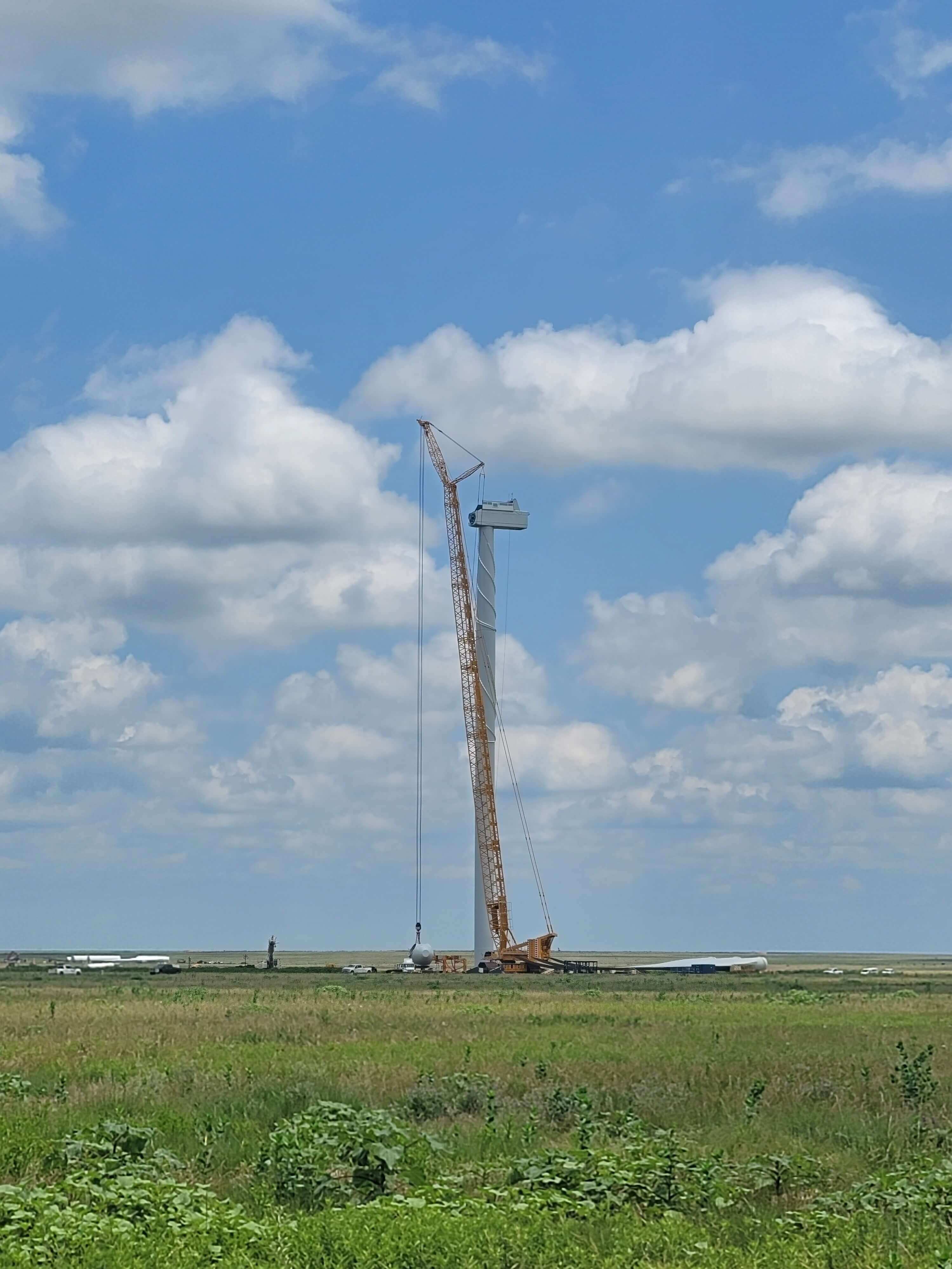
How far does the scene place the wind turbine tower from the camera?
128 m

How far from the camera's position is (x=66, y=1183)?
15.7 meters

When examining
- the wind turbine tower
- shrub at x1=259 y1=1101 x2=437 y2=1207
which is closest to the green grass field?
shrub at x1=259 y1=1101 x2=437 y2=1207

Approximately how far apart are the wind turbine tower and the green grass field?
85933mm

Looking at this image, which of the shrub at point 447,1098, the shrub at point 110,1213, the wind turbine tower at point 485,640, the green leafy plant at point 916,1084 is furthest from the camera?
the wind turbine tower at point 485,640

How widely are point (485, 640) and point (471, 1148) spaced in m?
110

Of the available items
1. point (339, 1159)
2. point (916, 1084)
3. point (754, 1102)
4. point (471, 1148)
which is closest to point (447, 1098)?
point (754, 1102)

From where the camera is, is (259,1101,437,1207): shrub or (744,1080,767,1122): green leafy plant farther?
(744,1080,767,1122): green leafy plant

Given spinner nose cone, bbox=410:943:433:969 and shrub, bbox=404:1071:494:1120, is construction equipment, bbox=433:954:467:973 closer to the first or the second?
spinner nose cone, bbox=410:943:433:969

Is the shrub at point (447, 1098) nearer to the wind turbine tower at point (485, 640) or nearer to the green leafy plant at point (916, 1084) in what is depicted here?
the green leafy plant at point (916, 1084)

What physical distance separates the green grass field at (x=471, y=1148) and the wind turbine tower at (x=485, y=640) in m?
85.9

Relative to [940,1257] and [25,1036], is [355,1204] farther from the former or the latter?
[25,1036]

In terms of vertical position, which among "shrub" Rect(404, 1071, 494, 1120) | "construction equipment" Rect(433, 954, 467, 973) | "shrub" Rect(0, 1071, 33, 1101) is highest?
"shrub" Rect(0, 1071, 33, 1101)

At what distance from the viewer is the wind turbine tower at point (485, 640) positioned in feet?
420

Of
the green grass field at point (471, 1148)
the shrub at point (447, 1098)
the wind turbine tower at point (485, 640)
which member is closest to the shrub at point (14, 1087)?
the green grass field at point (471, 1148)
